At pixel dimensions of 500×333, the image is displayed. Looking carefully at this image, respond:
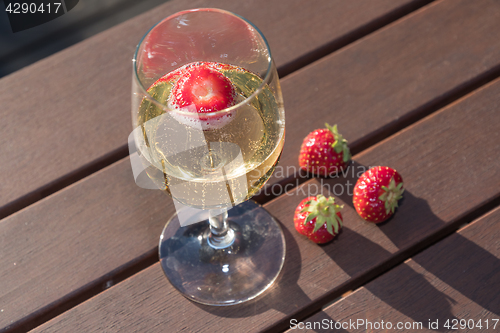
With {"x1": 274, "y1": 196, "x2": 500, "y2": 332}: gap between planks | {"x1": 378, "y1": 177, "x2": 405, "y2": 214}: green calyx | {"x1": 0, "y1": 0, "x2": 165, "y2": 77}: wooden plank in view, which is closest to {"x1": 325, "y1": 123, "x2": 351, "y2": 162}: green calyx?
{"x1": 378, "y1": 177, "x2": 405, "y2": 214}: green calyx

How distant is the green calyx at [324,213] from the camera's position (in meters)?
0.93

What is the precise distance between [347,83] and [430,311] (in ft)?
1.75

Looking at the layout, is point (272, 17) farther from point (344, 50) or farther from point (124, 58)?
point (124, 58)

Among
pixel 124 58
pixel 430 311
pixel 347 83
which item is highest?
pixel 124 58

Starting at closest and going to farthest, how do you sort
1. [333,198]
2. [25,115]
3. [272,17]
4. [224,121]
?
[224,121]
[333,198]
[25,115]
[272,17]

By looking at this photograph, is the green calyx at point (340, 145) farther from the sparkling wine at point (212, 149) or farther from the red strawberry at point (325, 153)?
the sparkling wine at point (212, 149)

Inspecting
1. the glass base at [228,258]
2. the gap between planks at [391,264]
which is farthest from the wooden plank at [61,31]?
the gap between planks at [391,264]

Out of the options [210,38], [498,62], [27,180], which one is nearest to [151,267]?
[27,180]

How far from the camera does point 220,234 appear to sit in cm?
103

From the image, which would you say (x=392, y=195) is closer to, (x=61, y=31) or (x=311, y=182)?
(x=311, y=182)

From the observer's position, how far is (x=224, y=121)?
73 centimetres

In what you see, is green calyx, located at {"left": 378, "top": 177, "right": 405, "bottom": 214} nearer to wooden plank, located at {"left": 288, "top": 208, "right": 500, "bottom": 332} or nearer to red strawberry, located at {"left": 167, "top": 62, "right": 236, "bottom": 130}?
wooden plank, located at {"left": 288, "top": 208, "right": 500, "bottom": 332}

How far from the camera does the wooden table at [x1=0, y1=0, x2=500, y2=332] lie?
2.96ft

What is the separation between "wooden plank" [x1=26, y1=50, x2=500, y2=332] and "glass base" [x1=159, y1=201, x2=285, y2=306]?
21mm
